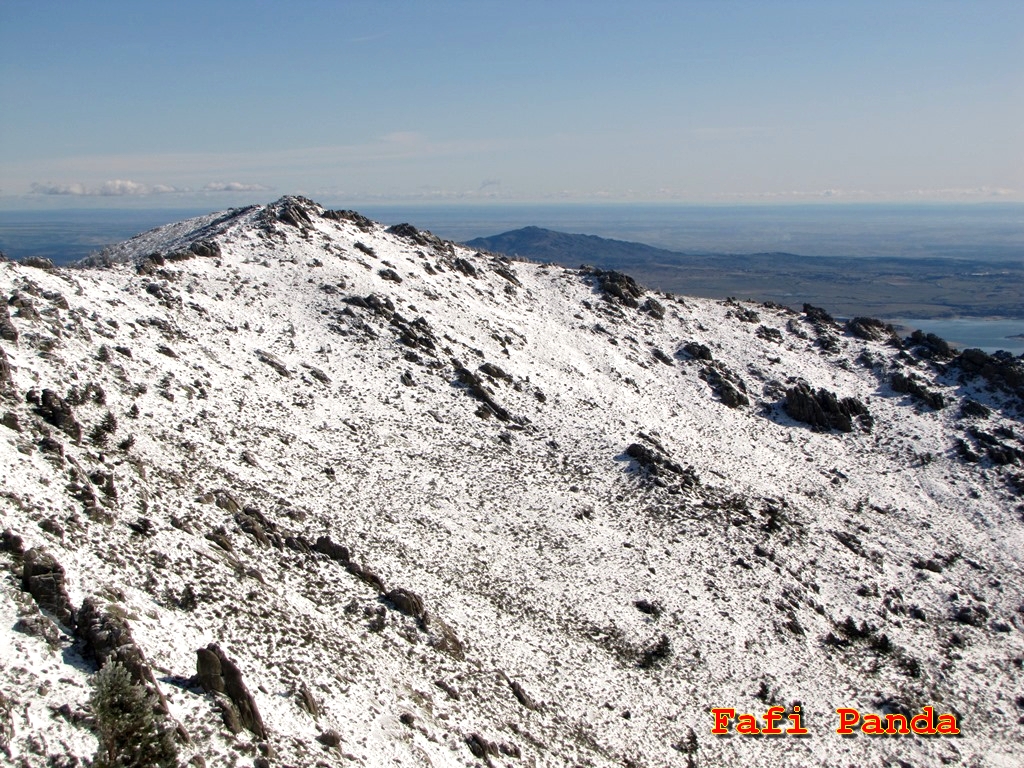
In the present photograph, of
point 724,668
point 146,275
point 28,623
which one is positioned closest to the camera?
point 28,623

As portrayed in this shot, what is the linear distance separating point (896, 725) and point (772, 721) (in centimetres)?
555

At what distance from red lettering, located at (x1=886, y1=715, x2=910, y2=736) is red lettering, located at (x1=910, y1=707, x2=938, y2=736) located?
0.32 m

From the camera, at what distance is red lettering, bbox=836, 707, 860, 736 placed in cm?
2466

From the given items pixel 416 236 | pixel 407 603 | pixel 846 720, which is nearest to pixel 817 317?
pixel 416 236

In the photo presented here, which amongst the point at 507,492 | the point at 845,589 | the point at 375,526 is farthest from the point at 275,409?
the point at 845,589

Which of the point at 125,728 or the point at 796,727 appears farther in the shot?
the point at 796,727

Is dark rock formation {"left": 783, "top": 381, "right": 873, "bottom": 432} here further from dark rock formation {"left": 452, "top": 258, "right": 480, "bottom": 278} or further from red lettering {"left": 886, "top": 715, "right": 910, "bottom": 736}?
dark rock formation {"left": 452, "top": 258, "right": 480, "bottom": 278}

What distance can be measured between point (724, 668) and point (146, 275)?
4061cm

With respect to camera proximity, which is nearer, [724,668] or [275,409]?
[724,668]

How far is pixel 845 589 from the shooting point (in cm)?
3291

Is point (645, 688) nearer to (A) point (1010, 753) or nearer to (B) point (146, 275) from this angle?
(A) point (1010, 753)

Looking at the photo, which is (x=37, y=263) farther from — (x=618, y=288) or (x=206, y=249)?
(x=618, y=288)

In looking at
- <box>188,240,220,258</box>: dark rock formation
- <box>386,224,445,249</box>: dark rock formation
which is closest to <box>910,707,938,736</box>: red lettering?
<box>188,240,220,258</box>: dark rock formation

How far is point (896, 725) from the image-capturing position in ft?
83.4
